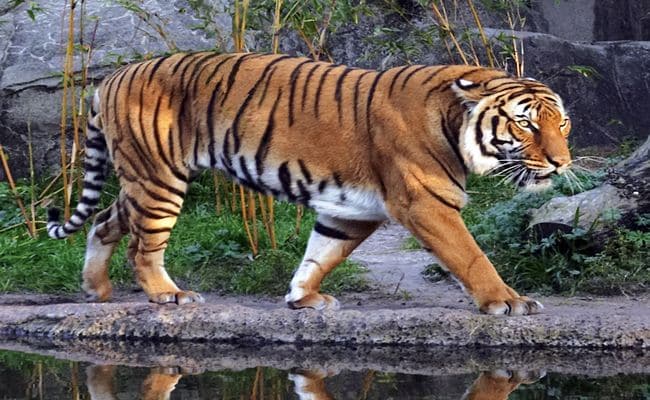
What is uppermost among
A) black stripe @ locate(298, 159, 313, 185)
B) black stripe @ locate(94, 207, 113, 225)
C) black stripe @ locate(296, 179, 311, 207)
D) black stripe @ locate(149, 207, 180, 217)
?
black stripe @ locate(298, 159, 313, 185)

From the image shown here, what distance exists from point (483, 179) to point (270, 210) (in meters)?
2.29

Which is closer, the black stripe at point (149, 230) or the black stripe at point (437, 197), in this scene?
the black stripe at point (437, 197)

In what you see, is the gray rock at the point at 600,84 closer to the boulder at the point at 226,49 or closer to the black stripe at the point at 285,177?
the boulder at the point at 226,49

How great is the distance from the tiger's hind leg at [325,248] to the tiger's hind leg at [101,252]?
95cm

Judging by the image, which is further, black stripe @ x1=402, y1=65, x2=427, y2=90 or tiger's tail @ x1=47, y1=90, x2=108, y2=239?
tiger's tail @ x1=47, y1=90, x2=108, y2=239

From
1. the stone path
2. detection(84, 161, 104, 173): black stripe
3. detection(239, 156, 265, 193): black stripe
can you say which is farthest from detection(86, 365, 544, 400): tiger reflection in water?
detection(84, 161, 104, 173): black stripe

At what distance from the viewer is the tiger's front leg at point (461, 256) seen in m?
5.09

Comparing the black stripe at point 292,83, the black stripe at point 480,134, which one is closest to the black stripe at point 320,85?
the black stripe at point 292,83

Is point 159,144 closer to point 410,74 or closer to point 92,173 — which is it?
point 92,173

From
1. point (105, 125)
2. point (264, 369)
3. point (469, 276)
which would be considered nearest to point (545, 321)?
point (469, 276)

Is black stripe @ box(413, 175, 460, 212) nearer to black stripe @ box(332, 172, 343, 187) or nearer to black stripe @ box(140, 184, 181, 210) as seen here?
black stripe @ box(332, 172, 343, 187)

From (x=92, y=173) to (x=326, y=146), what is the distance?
1.29 meters

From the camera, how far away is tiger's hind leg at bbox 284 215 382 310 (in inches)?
222

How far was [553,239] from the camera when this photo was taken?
623cm
